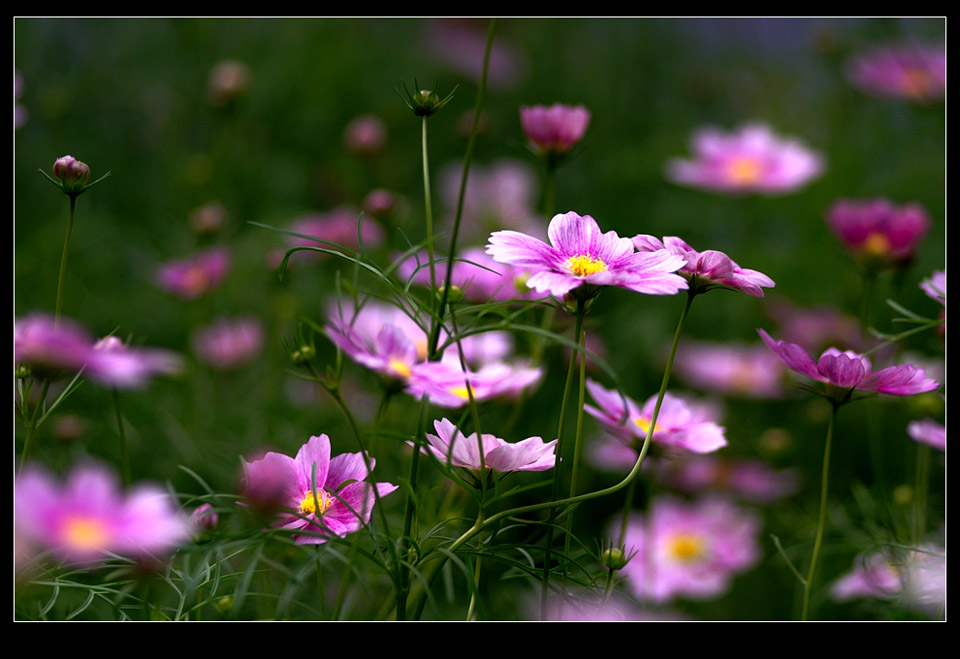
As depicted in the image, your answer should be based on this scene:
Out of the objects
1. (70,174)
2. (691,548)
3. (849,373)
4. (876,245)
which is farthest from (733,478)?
(70,174)

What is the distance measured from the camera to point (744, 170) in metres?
1.48

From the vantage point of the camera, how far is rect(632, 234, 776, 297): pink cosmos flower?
1.76 feet

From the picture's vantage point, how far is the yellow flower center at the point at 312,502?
0.55 meters

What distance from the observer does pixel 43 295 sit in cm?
138

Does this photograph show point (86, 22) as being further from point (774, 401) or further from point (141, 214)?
point (774, 401)

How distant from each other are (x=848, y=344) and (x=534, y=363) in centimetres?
81

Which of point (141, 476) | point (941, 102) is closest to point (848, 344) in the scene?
point (941, 102)

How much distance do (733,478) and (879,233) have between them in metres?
0.48

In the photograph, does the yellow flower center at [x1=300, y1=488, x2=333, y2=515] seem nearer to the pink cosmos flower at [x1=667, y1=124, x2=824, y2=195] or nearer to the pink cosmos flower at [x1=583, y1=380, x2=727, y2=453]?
the pink cosmos flower at [x1=583, y1=380, x2=727, y2=453]

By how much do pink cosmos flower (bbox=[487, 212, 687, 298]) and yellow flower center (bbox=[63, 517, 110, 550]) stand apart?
254 mm

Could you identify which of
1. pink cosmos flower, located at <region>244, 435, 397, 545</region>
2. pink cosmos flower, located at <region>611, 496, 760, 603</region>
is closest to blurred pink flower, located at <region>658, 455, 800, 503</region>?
pink cosmos flower, located at <region>611, 496, 760, 603</region>

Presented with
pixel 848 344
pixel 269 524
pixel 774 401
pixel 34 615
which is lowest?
pixel 774 401

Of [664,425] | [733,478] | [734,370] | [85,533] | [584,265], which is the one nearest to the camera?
[85,533]

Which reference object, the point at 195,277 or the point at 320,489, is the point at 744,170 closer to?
the point at 195,277
